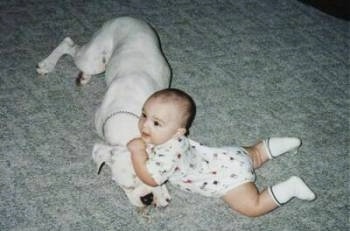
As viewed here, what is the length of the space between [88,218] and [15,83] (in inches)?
28.8

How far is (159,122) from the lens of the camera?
133 cm

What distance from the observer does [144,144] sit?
136cm

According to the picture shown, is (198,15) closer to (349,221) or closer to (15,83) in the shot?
(15,83)

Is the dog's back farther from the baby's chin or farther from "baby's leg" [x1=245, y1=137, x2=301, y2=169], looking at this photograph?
"baby's leg" [x1=245, y1=137, x2=301, y2=169]

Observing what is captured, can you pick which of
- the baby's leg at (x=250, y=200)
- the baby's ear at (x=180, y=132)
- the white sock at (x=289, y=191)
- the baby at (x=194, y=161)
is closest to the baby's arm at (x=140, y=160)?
the baby at (x=194, y=161)

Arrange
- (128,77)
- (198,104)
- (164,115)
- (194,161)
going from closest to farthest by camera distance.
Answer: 1. (164,115)
2. (194,161)
3. (128,77)
4. (198,104)

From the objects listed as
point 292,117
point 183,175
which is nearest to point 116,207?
point 183,175

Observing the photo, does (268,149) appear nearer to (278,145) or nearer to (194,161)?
(278,145)

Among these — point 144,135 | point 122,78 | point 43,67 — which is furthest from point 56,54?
point 144,135

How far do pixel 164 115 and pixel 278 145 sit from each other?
54cm

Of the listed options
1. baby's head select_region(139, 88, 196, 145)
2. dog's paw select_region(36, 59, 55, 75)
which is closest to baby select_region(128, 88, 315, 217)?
baby's head select_region(139, 88, 196, 145)

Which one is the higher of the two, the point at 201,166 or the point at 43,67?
the point at 201,166

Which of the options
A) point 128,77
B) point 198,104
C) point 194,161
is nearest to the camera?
point 194,161

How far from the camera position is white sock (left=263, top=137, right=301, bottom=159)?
1654mm
